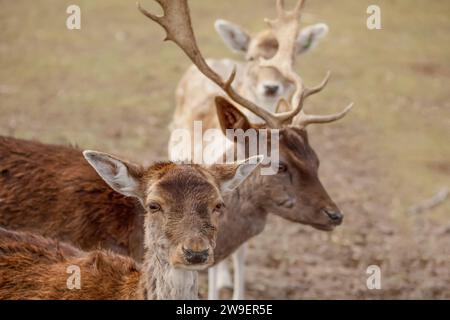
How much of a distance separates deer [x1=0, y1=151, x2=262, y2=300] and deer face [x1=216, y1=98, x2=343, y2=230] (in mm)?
1129

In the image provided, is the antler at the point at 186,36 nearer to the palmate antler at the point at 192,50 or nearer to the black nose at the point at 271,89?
the palmate antler at the point at 192,50

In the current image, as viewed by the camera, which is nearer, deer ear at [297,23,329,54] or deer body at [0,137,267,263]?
deer body at [0,137,267,263]

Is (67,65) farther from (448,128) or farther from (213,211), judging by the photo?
(213,211)

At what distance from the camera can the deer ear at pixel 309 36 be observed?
9.67m

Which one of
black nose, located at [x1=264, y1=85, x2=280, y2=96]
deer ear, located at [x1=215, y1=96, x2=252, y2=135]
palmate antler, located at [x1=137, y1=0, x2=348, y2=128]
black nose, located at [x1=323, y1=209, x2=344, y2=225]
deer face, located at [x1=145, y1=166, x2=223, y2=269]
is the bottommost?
deer face, located at [x1=145, y1=166, x2=223, y2=269]

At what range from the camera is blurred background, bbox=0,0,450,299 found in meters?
8.95

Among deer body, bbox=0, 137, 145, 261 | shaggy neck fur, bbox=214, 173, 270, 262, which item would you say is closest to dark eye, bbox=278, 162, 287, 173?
shaggy neck fur, bbox=214, 173, 270, 262

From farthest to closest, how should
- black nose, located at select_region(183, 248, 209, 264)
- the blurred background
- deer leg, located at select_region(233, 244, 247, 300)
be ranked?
1. the blurred background
2. deer leg, located at select_region(233, 244, 247, 300)
3. black nose, located at select_region(183, 248, 209, 264)

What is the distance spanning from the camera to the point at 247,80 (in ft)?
29.1

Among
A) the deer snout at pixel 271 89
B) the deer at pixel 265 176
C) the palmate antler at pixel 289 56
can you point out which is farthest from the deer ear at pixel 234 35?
the deer at pixel 265 176

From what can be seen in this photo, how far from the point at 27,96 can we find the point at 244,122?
7.06 m

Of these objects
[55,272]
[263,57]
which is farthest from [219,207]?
[263,57]

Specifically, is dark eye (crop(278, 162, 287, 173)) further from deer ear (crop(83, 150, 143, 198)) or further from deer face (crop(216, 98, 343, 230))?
deer ear (crop(83, 150, 143, 198))
